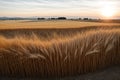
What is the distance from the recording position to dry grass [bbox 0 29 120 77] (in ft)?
4.21

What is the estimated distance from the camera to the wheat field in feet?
4.21

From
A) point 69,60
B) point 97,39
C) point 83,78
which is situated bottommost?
point 83,78

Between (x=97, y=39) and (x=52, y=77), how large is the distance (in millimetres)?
409

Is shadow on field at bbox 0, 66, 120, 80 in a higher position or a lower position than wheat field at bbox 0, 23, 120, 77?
lower

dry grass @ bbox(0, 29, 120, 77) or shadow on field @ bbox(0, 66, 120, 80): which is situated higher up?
dry grass @ bbox(0, 29, 120, 77)

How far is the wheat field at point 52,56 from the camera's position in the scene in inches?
50.5

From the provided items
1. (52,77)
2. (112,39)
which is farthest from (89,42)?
(52,77)

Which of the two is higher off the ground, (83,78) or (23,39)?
(23,39)

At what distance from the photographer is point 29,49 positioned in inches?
51.3

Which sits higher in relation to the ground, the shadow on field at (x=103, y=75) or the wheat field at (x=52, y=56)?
the wheat field at (x=52, y=56)

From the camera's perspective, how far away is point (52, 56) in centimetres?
131

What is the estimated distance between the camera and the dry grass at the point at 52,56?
1283mm

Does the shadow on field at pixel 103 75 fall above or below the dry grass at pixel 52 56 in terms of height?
below

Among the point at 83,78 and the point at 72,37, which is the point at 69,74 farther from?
the point at 72,37
